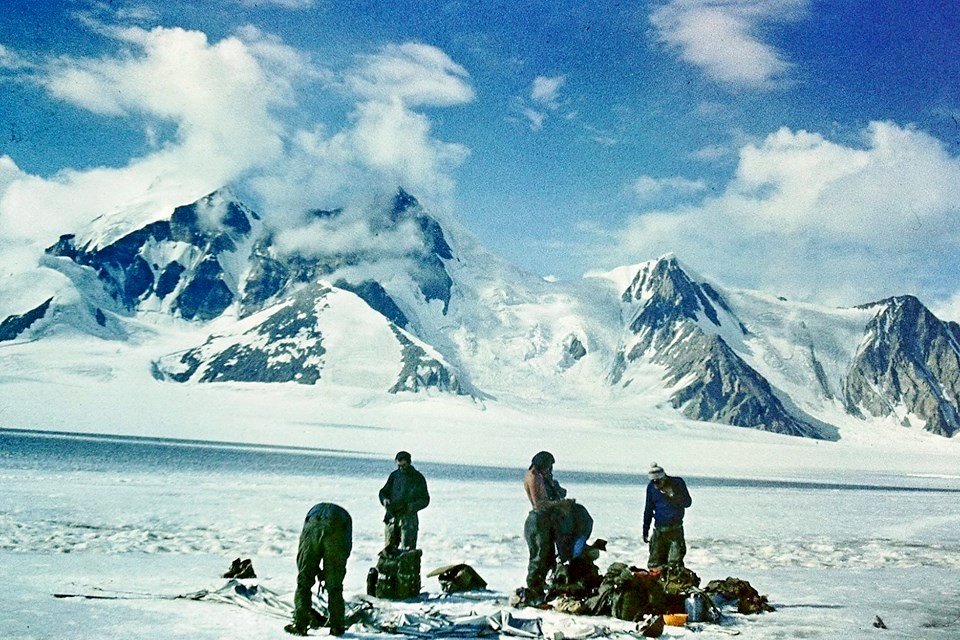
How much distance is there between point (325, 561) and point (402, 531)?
4.23m

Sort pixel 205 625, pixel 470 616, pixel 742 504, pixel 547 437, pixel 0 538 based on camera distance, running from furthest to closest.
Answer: pixel 547 437, pixel 742 504, pixel 0 538, pixel 470 616, pixel 205 625

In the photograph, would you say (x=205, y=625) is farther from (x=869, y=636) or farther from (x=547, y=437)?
(x=547, y=437)

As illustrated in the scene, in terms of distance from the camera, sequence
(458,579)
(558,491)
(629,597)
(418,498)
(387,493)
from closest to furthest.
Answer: (629,597)
(458,579)
(558,491)
(418,498)
(387,493)

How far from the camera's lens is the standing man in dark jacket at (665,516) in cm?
1450

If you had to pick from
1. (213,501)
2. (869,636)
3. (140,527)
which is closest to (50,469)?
(213,501)

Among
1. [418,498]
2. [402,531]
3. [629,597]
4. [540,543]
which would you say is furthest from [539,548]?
[402,531]

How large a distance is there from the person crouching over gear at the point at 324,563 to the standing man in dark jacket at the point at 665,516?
5.85 m

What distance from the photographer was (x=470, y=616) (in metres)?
11.1

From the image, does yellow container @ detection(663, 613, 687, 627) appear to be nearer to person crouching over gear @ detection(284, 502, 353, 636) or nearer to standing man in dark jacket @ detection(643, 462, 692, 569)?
standing man in dark jacket @ detection(643, 462, 692, 569)

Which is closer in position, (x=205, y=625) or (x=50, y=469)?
(x=205, y=625)

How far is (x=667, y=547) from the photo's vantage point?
14.6 m

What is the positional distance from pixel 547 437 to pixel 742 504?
120 meters

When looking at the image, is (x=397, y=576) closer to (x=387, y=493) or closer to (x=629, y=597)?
(x=387, y=493)

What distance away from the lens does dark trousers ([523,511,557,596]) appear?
12555mm
